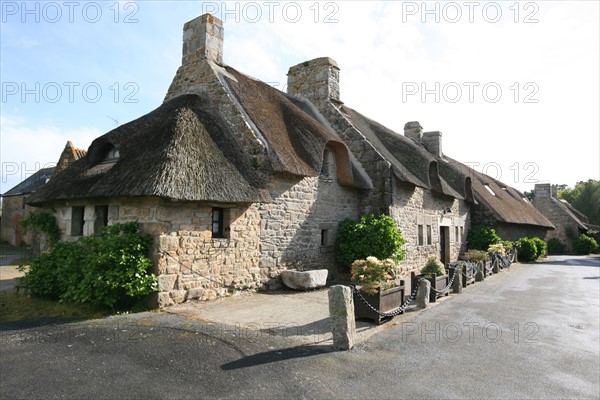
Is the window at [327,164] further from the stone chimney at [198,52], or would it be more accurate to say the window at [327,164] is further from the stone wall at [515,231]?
the stone wall at [515,231]

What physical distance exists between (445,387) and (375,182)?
857cm

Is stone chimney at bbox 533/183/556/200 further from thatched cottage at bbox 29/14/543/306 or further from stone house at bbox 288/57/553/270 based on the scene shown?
thatched cottage at bbox 29/14/543/306

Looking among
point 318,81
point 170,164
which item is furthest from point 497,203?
point 170,164

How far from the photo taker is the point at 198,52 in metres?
11.2

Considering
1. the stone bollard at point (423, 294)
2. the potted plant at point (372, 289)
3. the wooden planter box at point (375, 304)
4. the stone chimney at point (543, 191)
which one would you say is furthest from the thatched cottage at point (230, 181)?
the stone chimney at point (543, 191)

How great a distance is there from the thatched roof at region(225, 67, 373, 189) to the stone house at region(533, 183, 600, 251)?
29.8m

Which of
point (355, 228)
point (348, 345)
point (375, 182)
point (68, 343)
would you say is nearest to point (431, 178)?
point (375, 182)

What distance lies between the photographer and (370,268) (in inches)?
278

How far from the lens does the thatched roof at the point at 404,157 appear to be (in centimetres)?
1329

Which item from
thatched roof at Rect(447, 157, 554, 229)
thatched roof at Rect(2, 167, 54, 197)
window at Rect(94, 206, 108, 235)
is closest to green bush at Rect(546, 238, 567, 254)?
thatched roof at Rect(447, 157, 554, 229)

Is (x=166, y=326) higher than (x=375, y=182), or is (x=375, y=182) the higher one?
(x=375, y=182)

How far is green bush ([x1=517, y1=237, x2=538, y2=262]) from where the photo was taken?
22.1 metres

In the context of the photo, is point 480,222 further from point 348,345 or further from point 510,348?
point 348,345

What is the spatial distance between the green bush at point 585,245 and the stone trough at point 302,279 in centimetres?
3235
